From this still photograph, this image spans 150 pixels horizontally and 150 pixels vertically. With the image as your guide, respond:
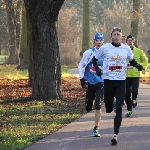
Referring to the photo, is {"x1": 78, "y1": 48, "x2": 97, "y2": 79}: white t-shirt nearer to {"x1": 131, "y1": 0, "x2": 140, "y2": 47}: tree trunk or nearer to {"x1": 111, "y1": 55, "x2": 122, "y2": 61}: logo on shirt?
{"x1": 111, "y1": 55, "x2": 122, "y2": 61}: logo on shirt

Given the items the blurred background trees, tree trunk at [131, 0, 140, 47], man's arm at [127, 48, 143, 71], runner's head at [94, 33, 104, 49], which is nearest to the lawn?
runner's head at [94, 33, 104, 49]

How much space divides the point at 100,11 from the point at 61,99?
70912mm

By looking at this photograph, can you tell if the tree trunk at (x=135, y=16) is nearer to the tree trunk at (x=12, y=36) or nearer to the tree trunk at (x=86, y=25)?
the tree trunk at (x=86, y=25)

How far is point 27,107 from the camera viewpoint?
13.8 meters

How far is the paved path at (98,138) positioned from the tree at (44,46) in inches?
124

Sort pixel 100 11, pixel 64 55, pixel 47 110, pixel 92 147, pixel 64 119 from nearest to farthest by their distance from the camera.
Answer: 1. pixel 92 147
2. pixel 64 119
3. pixel 47 110
4. pixel 64 55
5. pixel 100 11

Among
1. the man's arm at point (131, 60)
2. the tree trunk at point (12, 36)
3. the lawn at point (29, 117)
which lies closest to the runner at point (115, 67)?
the man's arm at point (131, 60)

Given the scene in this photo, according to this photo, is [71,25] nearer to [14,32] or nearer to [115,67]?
[14,32]

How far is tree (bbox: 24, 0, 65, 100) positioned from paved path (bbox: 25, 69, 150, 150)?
3.16m

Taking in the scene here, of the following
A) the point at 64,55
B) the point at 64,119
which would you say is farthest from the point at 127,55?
the point at 64,55

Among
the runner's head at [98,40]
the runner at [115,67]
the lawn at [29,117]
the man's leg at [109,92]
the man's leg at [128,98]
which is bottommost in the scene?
the lawn at [29,117]

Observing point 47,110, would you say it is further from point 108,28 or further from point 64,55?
point 108,28

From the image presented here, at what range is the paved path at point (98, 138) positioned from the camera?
8.45m

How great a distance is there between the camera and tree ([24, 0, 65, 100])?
1480 cm
